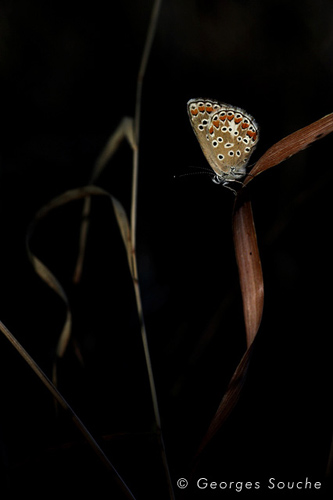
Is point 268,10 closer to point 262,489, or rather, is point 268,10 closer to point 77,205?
point 77,205

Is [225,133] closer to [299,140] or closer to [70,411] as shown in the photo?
[299,140]

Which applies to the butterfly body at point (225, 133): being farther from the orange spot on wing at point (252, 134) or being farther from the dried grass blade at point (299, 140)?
the dried grass blade at point (299, 140)

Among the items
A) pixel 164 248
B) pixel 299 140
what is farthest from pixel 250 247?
pixel 164 248

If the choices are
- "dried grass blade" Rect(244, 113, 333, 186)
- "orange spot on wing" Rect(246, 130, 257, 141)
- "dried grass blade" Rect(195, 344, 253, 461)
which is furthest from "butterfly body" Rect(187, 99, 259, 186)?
"dried grass blade" Rect(195, 344, 253, 461)

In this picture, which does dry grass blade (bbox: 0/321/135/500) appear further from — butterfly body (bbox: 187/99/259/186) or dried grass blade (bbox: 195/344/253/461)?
butterfly body (bbox: 187/99/259/186)

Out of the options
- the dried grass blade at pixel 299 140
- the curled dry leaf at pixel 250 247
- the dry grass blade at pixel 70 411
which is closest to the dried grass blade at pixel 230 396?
the curled dry leaf at pixel 250 247
